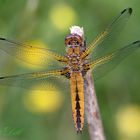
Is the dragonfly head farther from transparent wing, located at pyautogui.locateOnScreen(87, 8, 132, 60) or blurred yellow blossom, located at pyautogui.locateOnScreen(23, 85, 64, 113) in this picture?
blurred yellow blossom, located at pyautogui.locateOnScreen(23, 85, 64, 113)

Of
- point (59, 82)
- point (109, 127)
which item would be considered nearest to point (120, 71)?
point (109, 127)

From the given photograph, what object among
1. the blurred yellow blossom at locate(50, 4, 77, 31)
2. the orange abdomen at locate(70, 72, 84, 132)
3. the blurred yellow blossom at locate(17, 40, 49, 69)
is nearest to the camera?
the orange abdomen at locate(70, 72, 84, 132)

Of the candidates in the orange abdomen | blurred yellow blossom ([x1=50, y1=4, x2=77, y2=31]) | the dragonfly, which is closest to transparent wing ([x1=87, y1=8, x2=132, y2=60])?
the dragonfly

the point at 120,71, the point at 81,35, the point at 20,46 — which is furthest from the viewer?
the point at 120,71

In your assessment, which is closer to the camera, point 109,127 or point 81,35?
point 81,35

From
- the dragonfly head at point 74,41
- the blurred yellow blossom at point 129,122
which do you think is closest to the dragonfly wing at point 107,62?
the dragonfly head at point 74,41

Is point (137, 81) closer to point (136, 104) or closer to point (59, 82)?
point (136, 104)

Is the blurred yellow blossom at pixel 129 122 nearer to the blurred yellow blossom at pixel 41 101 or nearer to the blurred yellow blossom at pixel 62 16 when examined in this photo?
the blurred yellow blossom at pixel 41 101

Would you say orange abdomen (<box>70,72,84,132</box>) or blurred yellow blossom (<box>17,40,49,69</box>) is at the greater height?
blurred yellow blossom (<box>17,40,49,69</box>)
